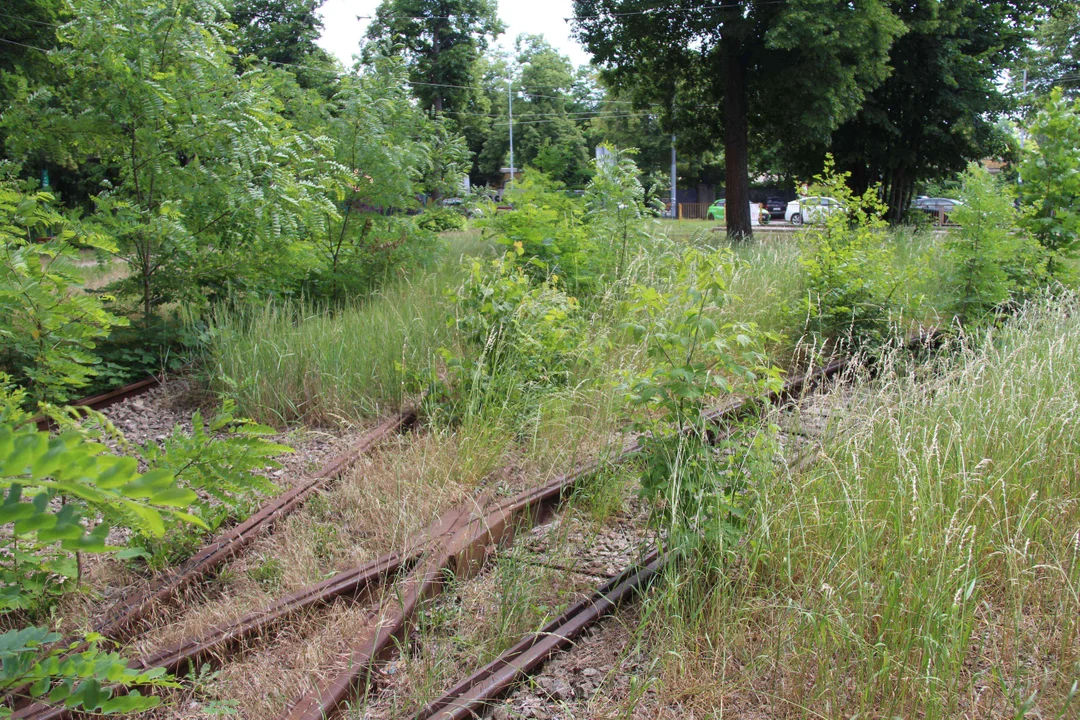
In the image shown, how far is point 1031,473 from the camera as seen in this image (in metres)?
3.62

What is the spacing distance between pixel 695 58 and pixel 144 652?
19.1m

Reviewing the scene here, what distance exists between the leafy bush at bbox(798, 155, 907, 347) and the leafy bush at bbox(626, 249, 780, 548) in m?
3.73

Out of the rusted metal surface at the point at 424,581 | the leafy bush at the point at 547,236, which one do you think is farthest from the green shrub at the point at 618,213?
the rusted metal surface at the point at 424,581

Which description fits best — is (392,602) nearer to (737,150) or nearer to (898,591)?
(898,591)

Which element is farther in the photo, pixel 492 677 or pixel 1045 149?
pixel 1045 149

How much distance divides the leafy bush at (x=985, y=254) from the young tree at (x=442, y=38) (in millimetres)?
35678

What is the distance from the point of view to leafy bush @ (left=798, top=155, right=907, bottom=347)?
23.6 feet

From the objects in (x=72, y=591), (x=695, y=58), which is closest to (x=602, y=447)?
(x=72, y=591)

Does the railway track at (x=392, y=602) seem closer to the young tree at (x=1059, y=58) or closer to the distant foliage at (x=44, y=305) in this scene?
the distant foliage at (x=44, y=305)

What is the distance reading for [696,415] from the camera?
3604 mm

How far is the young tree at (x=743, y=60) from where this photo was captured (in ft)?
49.4

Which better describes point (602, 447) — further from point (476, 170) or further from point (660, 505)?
point (476, 170)

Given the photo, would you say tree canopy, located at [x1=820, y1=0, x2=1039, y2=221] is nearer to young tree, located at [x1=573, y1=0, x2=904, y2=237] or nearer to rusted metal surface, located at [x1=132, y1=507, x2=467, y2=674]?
young tree, located at [x1=573, y1=0, x2=904, y2=237]

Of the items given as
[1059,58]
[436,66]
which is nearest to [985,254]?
[436,66]
